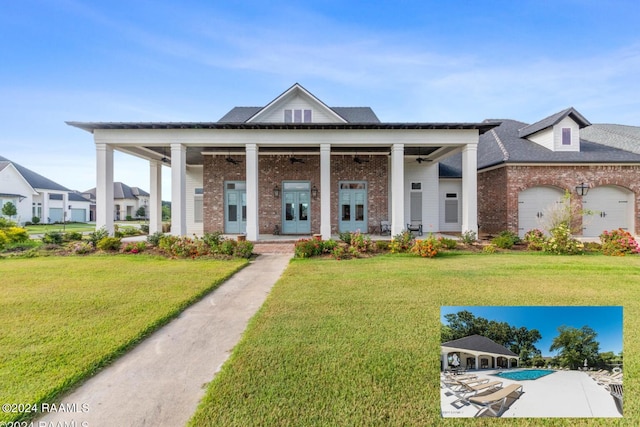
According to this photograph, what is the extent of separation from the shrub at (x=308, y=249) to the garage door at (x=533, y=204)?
11.4 meters

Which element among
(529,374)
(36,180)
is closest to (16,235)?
(529,374)

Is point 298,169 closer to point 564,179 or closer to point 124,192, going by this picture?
point 564,179

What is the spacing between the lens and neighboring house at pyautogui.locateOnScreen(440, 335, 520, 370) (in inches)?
64.8

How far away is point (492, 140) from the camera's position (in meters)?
17.5

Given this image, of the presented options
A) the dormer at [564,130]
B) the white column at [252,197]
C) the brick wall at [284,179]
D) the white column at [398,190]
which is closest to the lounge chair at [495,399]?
the white column at [398,190]

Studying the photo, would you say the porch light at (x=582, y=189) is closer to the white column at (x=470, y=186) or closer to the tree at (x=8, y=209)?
the white column at (x=470, y=186)

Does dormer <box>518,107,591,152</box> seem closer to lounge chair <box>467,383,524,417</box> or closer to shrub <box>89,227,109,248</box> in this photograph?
lounge chair <box>467,383,524,417</box>

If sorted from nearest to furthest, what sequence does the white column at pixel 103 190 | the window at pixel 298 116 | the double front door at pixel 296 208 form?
1. the white column at pixel 103 190
2. the window at pixel 298 116
3. the double front door at pixel 296 208

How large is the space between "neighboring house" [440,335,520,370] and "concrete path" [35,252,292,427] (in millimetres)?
2093

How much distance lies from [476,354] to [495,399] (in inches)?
9.3

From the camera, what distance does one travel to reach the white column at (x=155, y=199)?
16062mm

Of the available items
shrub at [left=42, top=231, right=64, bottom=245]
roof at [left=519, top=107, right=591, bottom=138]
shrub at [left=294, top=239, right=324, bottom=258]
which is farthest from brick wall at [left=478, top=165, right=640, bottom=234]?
shrub at [left=42, top=231, right=64, bottom=245]

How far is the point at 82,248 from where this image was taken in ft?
34.0

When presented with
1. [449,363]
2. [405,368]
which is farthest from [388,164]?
[449,363]
